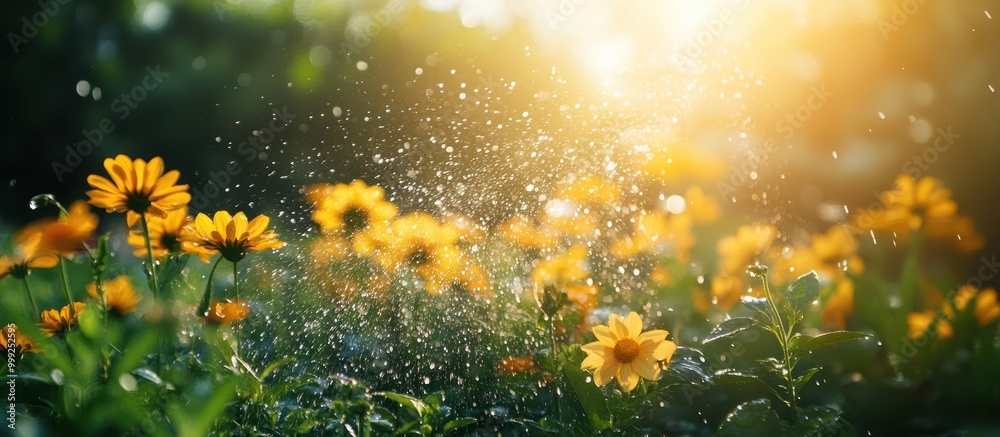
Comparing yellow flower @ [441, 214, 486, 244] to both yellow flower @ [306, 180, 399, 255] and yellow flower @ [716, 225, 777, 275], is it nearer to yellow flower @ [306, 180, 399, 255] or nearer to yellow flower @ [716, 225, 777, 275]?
yellow flower @ [306, 180, 399, 255]

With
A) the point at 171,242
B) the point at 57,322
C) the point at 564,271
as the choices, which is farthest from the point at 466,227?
the point at 57,322

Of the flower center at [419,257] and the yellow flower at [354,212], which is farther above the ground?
the yellow flower at [354,212]

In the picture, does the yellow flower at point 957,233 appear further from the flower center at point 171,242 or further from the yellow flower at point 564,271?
the flower center at point 171,242

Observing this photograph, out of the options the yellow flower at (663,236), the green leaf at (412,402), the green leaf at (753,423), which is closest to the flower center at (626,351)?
the green leaf at (753,423)

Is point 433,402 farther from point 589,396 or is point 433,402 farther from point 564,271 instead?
point 564,271

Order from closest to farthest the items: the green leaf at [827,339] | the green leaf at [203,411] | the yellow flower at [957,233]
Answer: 1. the green leaf at [203,411]
2. the green leaf at [827,339]
3. the yellow flower at [957,233]

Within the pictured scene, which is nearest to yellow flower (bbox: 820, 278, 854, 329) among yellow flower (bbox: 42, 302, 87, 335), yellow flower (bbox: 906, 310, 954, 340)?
yellow flower (bbox: 906, 310, 954, 340)

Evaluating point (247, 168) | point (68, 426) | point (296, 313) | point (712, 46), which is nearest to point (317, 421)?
point (68, 426)
